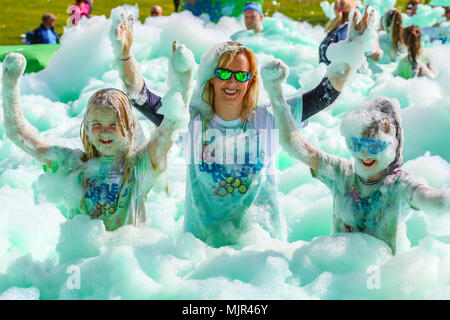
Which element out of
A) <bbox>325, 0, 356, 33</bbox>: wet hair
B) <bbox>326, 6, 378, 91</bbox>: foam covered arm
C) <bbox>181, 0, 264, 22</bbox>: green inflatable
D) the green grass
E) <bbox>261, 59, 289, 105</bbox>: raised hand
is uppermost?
the green grass

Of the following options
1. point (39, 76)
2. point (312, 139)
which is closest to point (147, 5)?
point (39, 76)

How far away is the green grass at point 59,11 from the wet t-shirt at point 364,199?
32.0ft

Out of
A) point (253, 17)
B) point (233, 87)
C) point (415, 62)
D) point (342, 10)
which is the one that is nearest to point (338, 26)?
point (342, 10)

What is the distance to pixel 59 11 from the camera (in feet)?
45.5

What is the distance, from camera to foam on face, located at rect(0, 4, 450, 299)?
2496 millimetres

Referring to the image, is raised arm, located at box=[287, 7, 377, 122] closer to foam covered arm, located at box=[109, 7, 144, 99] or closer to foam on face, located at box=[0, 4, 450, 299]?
foam on face, located at box=[0, 4, 450, 299]

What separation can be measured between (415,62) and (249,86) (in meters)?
4.79

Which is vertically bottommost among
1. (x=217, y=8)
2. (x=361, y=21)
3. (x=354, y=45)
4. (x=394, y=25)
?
(x=354, y=45)

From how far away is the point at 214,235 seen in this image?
9.32 feet

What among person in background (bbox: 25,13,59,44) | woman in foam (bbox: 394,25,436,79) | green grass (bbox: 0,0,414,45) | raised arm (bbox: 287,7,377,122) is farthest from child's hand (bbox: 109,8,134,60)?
green grass (bbox: 0,0,414,45)

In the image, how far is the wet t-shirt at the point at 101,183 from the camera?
266 cm

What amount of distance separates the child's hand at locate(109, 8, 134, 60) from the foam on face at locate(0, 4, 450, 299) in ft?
1.17

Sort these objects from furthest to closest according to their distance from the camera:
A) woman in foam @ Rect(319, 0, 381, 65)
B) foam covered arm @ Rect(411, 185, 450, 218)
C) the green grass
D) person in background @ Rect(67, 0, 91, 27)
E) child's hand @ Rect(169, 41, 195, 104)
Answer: the green grass → person in background @ Rect(67, 0, 91, 27) → woman in foam @ Rect(319, 0, 381, 65) → child's hand @ Rect(169, 41, 195, 104) → foam covered arm @ Rect(411, 185, 450, 218)

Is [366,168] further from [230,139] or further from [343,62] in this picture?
[230,139]
